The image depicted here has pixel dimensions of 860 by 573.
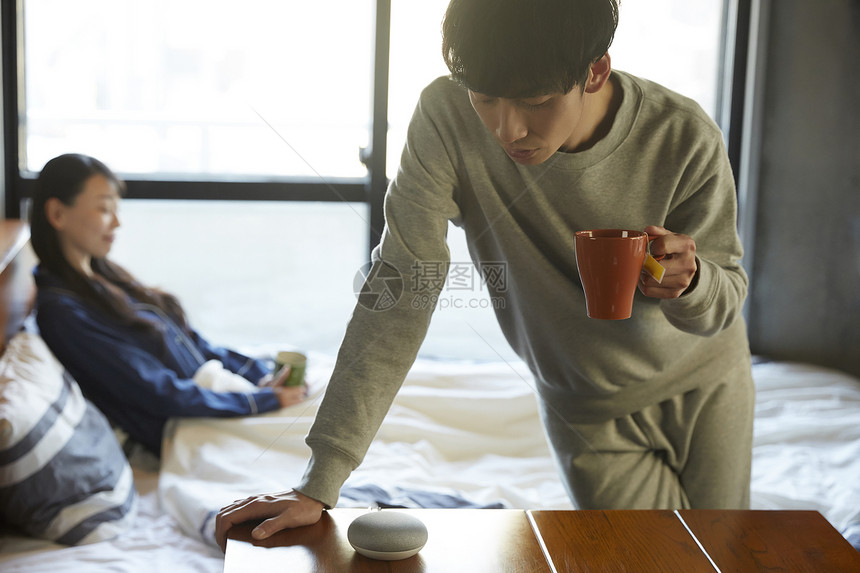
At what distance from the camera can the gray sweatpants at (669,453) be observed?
1.22m

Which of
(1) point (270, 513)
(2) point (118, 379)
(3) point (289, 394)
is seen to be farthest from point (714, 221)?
(2) point (118, 379)

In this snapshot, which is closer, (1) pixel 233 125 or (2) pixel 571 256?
(2) pixel 571 256

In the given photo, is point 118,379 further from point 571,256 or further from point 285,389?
point 571,256

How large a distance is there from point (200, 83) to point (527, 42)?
201cm

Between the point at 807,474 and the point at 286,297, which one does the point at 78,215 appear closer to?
the point at 286,297

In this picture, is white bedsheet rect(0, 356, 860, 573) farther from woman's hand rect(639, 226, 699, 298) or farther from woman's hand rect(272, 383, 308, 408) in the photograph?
woman's hand rect(639, 226, 699, 298)

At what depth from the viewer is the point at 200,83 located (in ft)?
8.57

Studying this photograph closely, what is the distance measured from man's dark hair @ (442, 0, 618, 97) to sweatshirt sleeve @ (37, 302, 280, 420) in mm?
1221

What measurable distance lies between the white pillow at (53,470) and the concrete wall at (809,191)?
83.4 inches

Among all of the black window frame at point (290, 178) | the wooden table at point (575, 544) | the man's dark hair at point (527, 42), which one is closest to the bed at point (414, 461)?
the black window frame at point (290, 178)

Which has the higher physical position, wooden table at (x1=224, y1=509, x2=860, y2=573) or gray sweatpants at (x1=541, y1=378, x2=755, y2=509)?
wooden table at (x1=224, y1=509, x2=860, y2=573)

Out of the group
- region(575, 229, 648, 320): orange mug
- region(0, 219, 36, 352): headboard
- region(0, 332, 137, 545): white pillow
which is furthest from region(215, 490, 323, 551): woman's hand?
region(0, 219, 36, 352): headboard

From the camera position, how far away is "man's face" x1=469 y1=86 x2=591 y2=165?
86cm

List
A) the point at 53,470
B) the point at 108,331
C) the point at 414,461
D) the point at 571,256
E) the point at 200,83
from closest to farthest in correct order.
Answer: the point at 571,256
the point at 53,470
the point at 414,461
the point at 108,331
the point at 200,83
